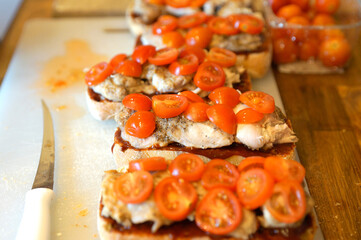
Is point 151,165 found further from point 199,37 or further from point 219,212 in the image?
point 199,37

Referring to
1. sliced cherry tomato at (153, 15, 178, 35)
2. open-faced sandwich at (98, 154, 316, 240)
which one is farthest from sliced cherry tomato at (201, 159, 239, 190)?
sliced cherry tomato at (153, 15, 178, 35)

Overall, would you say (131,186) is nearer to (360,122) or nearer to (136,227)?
(136,227)

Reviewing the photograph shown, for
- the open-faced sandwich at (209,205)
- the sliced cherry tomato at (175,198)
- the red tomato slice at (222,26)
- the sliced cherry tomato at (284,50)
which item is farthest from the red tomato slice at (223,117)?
the sliced cherry tomato at (284,50)

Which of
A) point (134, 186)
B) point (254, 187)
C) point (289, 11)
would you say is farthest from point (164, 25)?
point (254, 187)

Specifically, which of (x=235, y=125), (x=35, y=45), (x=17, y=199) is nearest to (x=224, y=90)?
(x=235, y=125)

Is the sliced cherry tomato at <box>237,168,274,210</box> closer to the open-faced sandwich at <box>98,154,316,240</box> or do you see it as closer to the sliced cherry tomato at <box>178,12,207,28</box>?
the open-faced sandwich at <box>98,154,316,240</box>

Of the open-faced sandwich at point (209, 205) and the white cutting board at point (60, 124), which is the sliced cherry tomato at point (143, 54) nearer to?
the white cutting board at point (60, 124)
